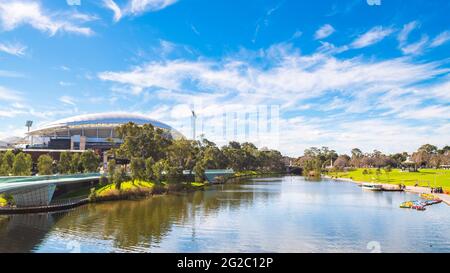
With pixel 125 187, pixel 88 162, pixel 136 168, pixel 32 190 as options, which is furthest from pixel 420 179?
pixel 32 190

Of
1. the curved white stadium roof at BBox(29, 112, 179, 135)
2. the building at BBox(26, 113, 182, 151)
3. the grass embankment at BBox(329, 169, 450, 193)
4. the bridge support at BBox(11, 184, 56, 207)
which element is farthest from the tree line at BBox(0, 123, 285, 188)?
the grass embankment at BBox(329, 169, 450, 193)

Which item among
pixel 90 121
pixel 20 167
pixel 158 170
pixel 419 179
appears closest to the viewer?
pixel 20 167

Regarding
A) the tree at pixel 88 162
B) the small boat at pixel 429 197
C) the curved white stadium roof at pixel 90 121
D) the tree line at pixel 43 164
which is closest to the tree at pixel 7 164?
the tree line at pixel 43 164

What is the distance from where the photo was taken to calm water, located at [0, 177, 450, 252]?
121ft

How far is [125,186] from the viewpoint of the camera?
79188mm

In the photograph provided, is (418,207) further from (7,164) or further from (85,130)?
(85,130)

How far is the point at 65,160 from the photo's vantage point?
295ft

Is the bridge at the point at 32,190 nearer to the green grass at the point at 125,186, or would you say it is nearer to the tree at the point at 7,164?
Answer: the green grass at the point at 125,186

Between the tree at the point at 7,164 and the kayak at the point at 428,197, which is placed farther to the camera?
the kayak at the point at 428,197

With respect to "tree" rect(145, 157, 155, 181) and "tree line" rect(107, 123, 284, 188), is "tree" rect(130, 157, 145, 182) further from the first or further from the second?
"tree" rect(145, 157, 155, 181)


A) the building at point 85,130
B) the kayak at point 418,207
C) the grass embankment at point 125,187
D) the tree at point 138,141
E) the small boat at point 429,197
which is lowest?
the kayak at point 418,207

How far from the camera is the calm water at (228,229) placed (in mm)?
36750
